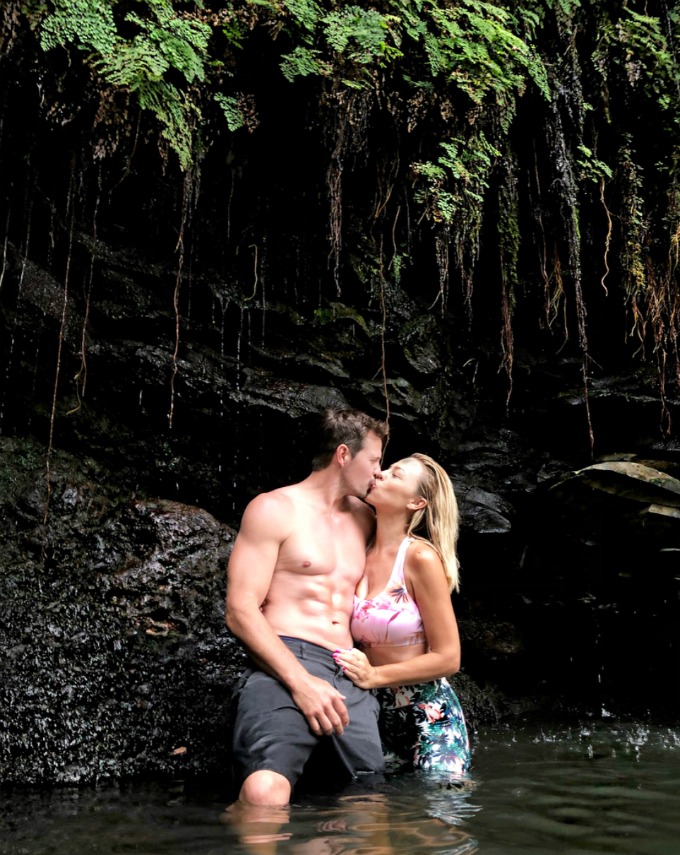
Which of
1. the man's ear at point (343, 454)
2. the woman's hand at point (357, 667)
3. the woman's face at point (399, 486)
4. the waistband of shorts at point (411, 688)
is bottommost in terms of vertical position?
the waistband of shorts at point (411, 688)

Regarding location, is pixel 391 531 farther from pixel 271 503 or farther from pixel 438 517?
pixel 271 503

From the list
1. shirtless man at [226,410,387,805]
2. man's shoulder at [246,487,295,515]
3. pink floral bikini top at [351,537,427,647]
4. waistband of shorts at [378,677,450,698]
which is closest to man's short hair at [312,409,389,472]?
shirtless man at [226,410,387,805]

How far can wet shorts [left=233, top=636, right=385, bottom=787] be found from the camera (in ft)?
11.6

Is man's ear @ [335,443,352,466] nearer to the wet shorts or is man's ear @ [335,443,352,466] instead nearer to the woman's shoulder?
the woman's shoulder

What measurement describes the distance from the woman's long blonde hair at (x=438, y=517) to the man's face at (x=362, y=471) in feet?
0.98

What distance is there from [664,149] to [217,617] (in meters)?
6.13

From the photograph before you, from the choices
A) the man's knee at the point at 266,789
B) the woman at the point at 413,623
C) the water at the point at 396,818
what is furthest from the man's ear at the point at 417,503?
the man's knee at the point at 266,789

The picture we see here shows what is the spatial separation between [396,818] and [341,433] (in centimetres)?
231

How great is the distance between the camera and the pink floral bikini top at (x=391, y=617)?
412 cm

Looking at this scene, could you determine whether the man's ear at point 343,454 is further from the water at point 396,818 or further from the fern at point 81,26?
the fern at point 81,26

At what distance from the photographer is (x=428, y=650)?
4.12m

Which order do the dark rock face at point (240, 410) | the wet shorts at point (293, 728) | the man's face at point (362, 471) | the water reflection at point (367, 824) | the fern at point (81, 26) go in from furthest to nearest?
the dark rock face at point (240, 410), the man's face at point (362, 471), the fern at point (81, 26), the wet shorts at point (293, 728), the water reflection at point (367, 824)

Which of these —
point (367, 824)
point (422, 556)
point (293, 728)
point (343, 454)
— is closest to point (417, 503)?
point (422, 556)

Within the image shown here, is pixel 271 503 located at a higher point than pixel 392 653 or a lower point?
higher
